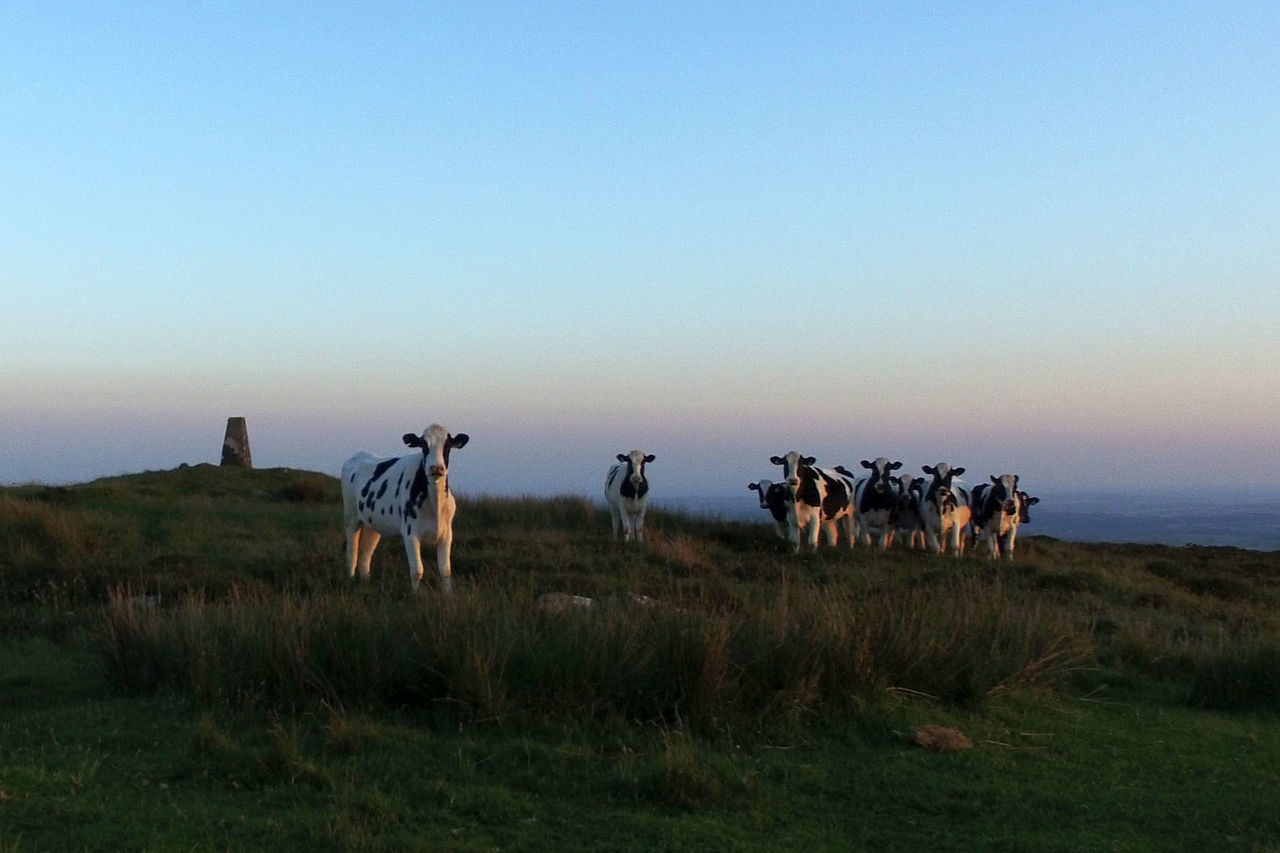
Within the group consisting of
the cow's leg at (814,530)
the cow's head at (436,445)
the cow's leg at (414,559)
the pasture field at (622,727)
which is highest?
the cow's head at (436,445)

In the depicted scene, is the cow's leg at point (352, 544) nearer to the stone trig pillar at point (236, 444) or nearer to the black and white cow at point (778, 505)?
the black and white cow at point (778, 505)

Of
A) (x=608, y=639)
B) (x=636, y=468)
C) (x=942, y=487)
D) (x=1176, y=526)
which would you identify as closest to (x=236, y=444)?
(x=636, y=468)

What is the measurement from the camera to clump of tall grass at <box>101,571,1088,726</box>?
8812mm

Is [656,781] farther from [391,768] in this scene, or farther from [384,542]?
[384,542]

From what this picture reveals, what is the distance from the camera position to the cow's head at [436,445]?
16328mm

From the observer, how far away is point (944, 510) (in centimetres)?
2503

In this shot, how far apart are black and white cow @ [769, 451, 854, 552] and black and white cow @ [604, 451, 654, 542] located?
2.84 metres

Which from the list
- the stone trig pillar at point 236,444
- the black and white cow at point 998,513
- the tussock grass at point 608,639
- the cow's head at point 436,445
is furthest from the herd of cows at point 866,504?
the stone trig pillar at point 236,444

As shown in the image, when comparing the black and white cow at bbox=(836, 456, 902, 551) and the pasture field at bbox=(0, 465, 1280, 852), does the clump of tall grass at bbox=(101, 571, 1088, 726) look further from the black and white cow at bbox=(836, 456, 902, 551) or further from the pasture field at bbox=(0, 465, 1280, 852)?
the black and white cow at bbox=(836, 456, 902, 551)

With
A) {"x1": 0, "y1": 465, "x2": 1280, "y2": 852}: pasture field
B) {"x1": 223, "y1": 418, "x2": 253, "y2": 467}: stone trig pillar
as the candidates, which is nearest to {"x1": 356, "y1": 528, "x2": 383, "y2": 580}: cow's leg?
{"x1": 0, "y1": 465, "x2": 1280, "y2": 852}: pasture field

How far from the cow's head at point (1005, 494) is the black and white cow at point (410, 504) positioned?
13.5 metres

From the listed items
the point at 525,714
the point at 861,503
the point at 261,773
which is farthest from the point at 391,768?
the point at 861,503

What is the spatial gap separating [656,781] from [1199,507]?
94053 millimetres

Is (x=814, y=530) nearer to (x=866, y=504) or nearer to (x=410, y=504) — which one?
(x=866, y=504)
